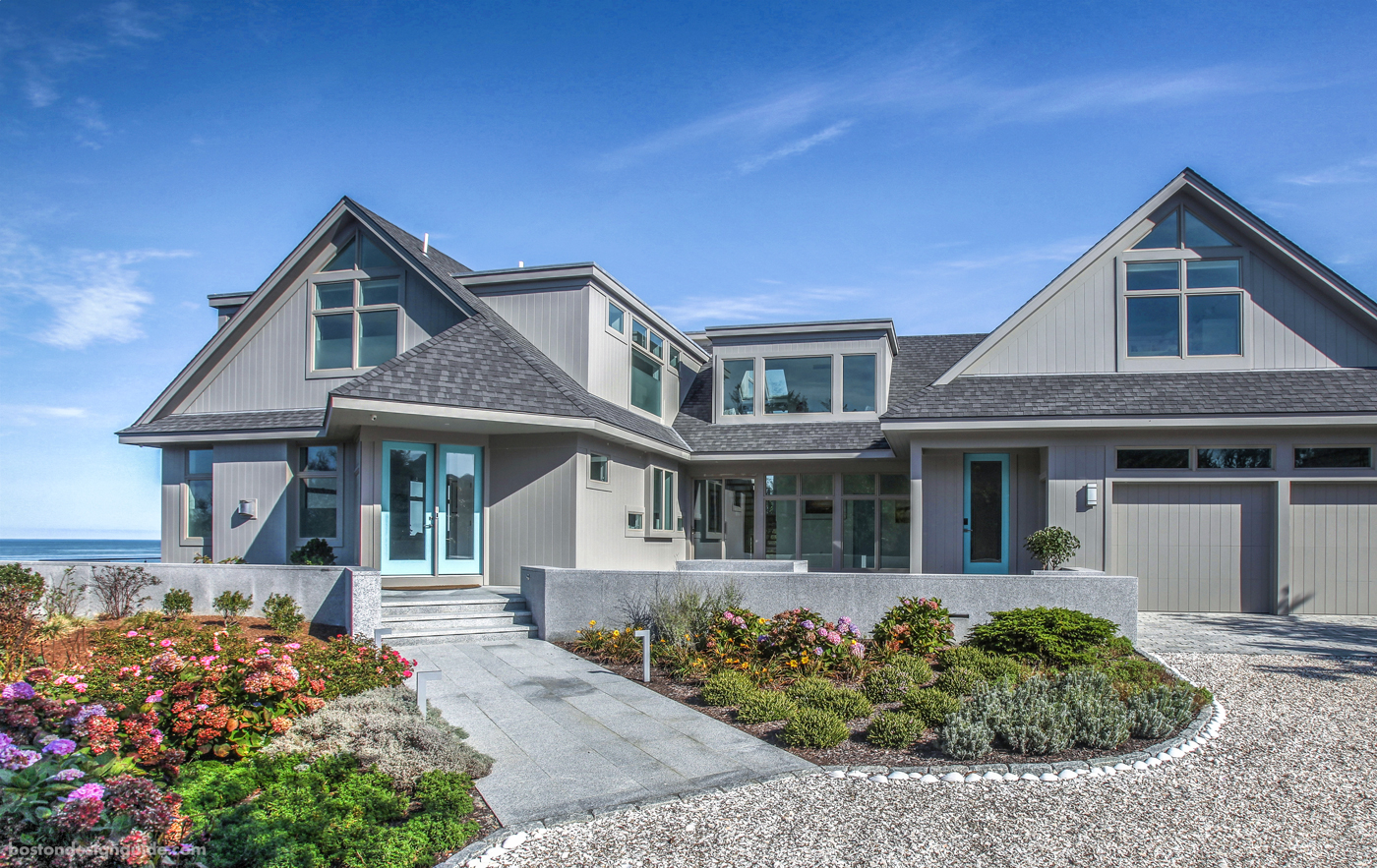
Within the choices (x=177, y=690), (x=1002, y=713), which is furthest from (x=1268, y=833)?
(x=177, y=690)

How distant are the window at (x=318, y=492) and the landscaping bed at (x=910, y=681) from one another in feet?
20.8

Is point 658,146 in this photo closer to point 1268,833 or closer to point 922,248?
point 922,248

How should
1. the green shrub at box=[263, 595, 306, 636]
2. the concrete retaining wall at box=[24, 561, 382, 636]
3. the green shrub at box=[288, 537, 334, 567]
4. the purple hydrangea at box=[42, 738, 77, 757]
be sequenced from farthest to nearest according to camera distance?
the green shrub at box=[288, 537, 334, 567] → the concrete retaining wall at box=[24, 561, 382, 636] → the green shrub at box=[263, 595, 306, 636] → the purple hydrangea at box=[42, 738, 77, 757]

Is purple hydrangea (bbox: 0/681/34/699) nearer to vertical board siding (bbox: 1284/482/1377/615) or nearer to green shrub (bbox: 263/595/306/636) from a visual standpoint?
green shrub (bbox: 263/595/306/636)

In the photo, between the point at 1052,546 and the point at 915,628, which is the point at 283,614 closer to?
the point at 915,628

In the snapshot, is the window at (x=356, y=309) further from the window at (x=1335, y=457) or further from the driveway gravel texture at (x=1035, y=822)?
the window at (x=1335, y=457)

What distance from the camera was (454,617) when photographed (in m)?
10.7

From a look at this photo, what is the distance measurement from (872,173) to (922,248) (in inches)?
114

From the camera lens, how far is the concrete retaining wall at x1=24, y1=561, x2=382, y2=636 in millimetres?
10586

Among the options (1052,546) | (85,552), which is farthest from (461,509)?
(85,552)

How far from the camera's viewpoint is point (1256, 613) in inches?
489

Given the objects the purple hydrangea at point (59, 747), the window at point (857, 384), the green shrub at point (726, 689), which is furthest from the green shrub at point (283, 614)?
the window at point (857, 384)

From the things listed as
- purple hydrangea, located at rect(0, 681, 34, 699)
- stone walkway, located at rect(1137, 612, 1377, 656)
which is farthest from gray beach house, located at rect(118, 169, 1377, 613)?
purple hydrangea, located at rect(0, 681, 34, 699)

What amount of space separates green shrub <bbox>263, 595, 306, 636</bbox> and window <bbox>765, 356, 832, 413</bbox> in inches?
399
